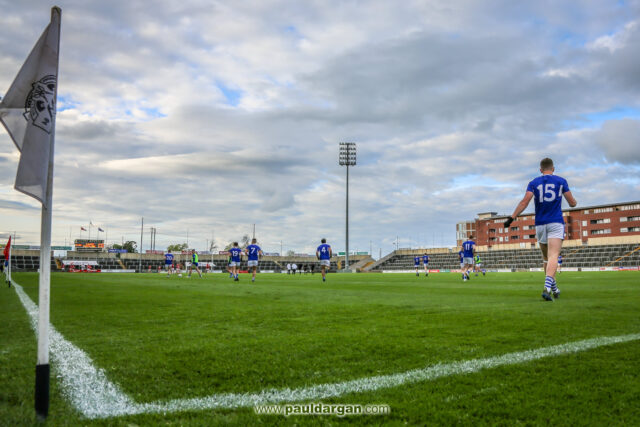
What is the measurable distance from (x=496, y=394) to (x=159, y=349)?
3067mm

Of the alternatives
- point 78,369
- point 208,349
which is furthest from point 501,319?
point 78,369

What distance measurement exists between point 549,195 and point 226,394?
7472 mm

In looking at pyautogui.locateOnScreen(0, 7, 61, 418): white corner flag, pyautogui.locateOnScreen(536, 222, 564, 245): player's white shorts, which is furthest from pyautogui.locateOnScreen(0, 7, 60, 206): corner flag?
pyautogui.locateOnScreen(536, 222, 564, 245): player's white shorts

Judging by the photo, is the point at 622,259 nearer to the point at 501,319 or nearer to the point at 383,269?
the point at 383,269

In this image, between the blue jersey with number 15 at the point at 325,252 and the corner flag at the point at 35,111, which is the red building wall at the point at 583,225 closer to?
the blue jersey with number 15 at the point at 325,252

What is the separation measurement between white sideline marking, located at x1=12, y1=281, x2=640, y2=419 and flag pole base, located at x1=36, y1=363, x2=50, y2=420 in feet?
0.63

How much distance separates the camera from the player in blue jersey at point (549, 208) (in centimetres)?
799

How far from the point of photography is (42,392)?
2.44 m

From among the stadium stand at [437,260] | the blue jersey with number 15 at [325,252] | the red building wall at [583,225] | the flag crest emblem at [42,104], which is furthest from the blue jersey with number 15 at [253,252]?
the red building wall at [583,225]

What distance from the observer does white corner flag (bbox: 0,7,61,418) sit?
248 centimetres

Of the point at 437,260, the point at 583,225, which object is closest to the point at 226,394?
the point at 437,260

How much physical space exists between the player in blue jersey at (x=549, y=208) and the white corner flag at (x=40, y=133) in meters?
7.47

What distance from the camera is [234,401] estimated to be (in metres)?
2.62

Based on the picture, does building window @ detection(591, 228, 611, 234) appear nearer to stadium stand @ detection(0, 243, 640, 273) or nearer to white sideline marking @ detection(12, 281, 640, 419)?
stadium stand @ detection(0, 243, 640, 273)
